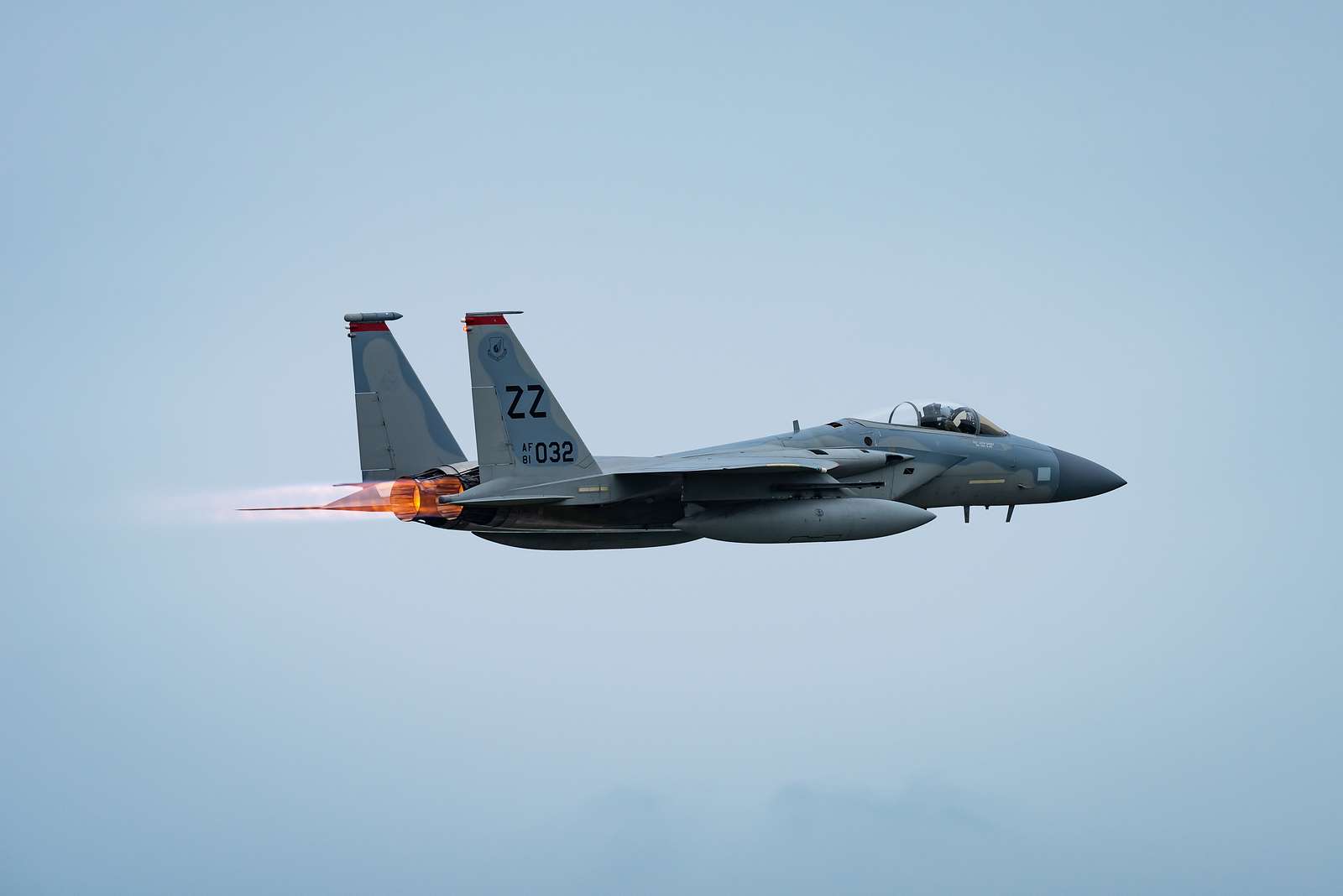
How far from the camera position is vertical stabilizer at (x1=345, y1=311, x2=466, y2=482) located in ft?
111

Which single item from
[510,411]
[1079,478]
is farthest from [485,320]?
[1079,478]

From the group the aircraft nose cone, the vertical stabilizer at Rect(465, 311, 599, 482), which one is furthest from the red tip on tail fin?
the aircraft nose cone

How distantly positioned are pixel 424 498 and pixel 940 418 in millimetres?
9919

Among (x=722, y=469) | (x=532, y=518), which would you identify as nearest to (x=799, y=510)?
(x=722, y=469)

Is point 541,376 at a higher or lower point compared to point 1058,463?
higher

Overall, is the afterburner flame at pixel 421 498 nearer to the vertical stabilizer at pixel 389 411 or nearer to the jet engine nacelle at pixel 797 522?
the vertical stabilizer at pixel 389 411

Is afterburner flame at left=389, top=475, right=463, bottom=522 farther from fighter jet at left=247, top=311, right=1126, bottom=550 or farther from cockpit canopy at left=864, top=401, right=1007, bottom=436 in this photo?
cockpit canopy at left=864, top=401, right=1007, bottom=436

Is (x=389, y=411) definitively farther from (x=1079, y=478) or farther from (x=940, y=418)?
(x=1079, y=478)

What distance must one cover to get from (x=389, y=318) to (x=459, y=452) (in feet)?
9.12

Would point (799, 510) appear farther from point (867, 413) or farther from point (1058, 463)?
point (1058, 463)

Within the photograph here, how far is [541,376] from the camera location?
3103 cm

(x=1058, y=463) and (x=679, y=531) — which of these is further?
(x=1058, y=463)

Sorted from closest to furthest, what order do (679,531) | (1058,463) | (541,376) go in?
(541,376)
(679,531)
(1058,463)

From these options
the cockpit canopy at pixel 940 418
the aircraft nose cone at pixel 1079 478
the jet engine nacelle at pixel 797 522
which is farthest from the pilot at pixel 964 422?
the jet engine nacelle at pixel 797 522
